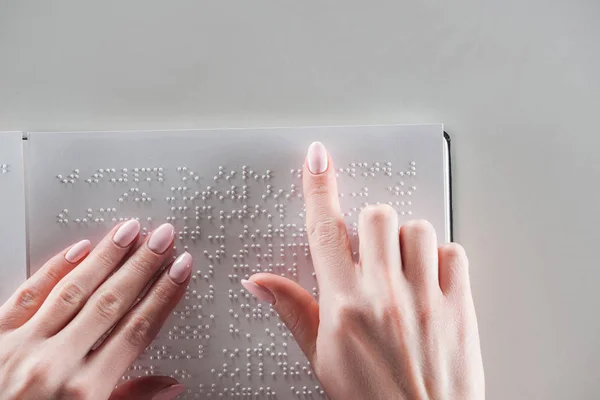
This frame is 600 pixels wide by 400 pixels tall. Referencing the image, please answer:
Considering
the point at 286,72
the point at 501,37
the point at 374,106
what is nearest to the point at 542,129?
the point at 501,37

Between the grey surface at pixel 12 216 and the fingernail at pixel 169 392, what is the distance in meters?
0.25

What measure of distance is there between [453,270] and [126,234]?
1.39 feet

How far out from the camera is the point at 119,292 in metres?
0.55

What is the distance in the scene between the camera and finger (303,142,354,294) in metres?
0.51

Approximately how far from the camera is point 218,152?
596 millimetres

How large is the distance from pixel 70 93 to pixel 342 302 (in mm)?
482

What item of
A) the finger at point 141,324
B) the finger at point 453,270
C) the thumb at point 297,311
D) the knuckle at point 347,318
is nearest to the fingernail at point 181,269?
the finger at point 141,324

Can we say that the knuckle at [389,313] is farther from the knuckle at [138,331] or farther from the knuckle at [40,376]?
the knuckle at [40,376]

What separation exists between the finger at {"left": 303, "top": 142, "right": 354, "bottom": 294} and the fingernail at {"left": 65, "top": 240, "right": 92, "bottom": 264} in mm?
308

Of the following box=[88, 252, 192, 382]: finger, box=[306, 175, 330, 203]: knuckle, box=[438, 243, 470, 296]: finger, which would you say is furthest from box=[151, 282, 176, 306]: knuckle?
box=[438, 243, 470, 296]: finger

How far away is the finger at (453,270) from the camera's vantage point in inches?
20.2

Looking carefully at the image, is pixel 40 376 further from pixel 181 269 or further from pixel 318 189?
pixel 318 189

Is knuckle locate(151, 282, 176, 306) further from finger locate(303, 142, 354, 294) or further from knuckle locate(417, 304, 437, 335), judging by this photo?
knuckle locate(417, 304, 437, 335)

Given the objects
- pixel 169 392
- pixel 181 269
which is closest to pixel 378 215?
pixel 181 269
